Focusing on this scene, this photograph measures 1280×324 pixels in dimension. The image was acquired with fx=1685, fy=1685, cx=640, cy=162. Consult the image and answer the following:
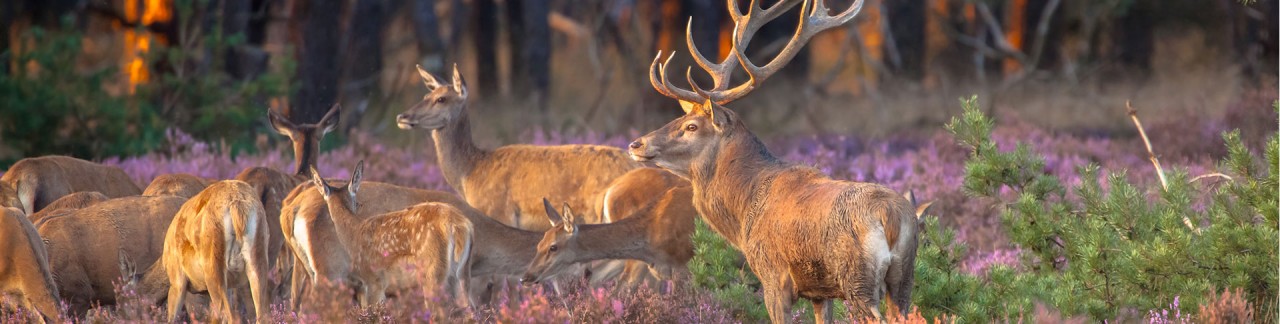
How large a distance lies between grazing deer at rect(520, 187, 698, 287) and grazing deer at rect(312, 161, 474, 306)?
0.58 metres

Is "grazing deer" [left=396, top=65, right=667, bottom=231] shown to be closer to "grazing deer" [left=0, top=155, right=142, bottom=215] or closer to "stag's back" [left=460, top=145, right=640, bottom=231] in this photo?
"stag's back" [left=460, top=145, right=640, bottom=231]

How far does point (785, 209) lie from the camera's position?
7516 mm

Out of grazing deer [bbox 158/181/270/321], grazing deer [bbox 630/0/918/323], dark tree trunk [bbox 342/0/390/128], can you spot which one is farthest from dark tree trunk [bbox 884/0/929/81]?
grazing deer [bbox 158/181/270/321]

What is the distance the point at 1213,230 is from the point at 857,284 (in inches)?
81.7

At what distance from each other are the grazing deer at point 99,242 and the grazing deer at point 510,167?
3.02 m

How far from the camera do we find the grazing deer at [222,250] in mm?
8211

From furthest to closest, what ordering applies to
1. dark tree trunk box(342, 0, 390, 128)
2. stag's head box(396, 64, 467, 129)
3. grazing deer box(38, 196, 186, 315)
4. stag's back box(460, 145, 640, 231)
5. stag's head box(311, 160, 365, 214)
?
dark tree trunk box(342, 0, 390, 128) → stag's head box(396, 64, 467, 129) → stag's back box(460, 145, 640, 231) → stag's head box(311, 160, 365, 214) → grazing deer box(38, 196, 186, 315)

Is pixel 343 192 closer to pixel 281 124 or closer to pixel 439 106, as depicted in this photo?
pixel 281 124

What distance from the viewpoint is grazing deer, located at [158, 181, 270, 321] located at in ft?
26.9

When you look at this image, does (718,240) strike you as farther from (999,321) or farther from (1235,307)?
(1235,307)

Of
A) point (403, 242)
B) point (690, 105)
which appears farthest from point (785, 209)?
point (403, 242)

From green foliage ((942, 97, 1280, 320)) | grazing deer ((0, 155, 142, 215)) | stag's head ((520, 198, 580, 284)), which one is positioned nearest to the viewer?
green foliage ((942, 97, 1280, 320))

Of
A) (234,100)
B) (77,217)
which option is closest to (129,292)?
(77,217)

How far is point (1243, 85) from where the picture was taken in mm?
17266
